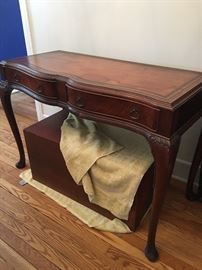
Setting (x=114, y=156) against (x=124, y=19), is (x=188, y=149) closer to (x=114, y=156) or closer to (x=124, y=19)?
(x=114, y=156)

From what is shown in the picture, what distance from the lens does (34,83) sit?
131cm

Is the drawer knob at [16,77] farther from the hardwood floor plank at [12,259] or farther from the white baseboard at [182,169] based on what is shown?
the white baseboard at [182,169]

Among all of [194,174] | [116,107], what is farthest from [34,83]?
[194,174]

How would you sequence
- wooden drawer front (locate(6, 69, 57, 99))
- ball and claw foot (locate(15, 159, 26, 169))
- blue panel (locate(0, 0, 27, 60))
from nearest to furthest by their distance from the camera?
1. wooden drawer front (locate(6, 69, 57, 99))
2. ball and claw foot (locate(15, 159, 26, 169))
3. blue panel (locate(0, 0, 27, 60))

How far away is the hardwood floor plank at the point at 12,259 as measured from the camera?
3.84 ft

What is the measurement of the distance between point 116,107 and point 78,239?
712mm

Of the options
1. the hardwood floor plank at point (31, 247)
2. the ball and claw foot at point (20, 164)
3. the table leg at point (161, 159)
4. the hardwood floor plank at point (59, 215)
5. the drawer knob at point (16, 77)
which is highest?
the drawer knob at point (16, 77)

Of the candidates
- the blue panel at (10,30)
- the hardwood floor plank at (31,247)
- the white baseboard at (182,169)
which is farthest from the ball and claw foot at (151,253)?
the blue panel at (10,30)

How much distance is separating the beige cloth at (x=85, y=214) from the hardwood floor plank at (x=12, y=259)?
1.15 feet

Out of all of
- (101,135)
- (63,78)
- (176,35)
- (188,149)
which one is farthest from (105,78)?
(188,149)

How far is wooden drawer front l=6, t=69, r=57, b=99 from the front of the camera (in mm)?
1245

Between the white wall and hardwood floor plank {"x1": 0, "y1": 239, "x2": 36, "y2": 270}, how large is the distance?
103 cm

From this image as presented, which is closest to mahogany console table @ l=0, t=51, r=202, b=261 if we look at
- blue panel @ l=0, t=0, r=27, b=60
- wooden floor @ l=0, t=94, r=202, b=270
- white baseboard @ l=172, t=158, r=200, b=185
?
wooden floor @ l=0, t=94, r=202, b=270

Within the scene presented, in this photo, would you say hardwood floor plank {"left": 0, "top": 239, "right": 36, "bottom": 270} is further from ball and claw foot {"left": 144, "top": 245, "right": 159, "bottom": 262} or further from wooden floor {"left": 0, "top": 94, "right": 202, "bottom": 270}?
ball and claw foot {"left": 144, "top": 245, "right": 159, "bottom": 262}
